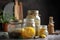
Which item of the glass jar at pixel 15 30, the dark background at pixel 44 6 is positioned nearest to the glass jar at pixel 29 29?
the glass jar at pixel 15 30

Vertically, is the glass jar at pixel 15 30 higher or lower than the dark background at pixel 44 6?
lower

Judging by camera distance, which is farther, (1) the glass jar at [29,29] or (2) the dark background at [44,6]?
(2) the dark background at [44,6]

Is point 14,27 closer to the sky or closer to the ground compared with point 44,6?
closer to the ground

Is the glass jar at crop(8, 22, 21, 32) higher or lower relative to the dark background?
lower

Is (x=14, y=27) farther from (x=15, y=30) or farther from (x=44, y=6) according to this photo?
(x=44, y=6)

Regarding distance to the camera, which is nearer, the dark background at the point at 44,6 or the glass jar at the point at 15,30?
the glass jar at the point at 15,30

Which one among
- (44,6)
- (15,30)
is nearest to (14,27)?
(15,30)

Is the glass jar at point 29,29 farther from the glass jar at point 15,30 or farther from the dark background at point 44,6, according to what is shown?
the dark background at point 44,6

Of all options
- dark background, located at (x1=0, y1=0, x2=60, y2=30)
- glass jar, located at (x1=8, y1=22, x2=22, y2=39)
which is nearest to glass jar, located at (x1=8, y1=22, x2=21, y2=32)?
glass jar, located at (x1=8, y1=22, x2=22, y2=39)

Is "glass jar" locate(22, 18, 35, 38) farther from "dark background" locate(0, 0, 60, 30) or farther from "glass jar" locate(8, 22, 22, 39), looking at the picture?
"dark background" locate(0, 0, 60, 30)

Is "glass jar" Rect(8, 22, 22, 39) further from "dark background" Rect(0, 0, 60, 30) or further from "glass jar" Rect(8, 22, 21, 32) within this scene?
"dark background" Rect(0, 0, 60, 30)

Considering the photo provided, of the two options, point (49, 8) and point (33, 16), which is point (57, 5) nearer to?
point (49, 8)

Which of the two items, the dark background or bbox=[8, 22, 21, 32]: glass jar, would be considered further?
the dark background

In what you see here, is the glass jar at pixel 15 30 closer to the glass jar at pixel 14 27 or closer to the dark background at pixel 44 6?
the glass jar at pixel 14 27
